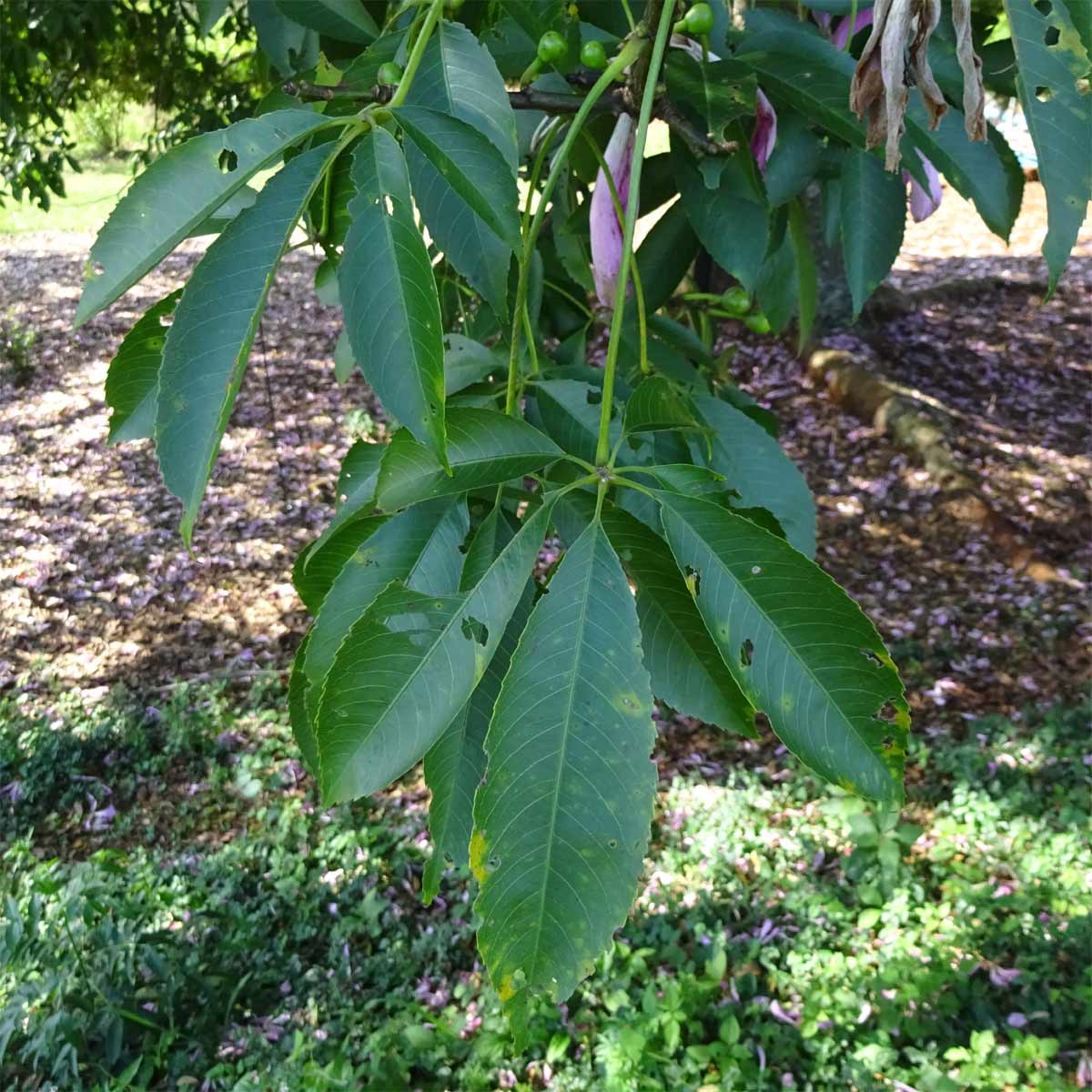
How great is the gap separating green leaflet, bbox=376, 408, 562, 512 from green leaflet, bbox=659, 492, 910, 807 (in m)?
0.11

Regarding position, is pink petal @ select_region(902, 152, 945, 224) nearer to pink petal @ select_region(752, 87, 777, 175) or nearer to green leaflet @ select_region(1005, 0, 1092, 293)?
pink petal @ select_region(752, 87, 777, 175)

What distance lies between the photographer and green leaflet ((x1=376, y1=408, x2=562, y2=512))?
50 cm

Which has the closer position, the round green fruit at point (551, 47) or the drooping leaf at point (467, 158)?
the drooping leaf at point (467, 158)

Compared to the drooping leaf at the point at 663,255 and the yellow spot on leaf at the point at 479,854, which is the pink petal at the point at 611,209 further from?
the yellow spot on leaf at the point at 479,854

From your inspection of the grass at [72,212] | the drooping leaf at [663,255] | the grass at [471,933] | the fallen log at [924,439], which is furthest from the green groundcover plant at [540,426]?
the grass at [72,212]

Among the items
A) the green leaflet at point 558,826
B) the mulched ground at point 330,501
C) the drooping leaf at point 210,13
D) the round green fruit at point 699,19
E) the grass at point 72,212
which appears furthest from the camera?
the grass at point 72,212

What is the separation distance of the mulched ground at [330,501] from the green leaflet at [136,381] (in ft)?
4.88

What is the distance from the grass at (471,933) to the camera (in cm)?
172

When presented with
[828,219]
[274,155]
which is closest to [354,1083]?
[828,219]

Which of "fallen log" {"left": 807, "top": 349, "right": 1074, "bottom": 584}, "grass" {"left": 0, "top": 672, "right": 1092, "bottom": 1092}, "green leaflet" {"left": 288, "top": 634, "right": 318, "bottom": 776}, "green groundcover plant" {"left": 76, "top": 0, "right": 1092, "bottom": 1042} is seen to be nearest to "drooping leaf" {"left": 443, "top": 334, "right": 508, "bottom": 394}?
"green groundcover plant" {"left": 76, "top": 0, "right": 1092, "bottom": 1042}

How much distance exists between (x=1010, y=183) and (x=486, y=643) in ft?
1.79

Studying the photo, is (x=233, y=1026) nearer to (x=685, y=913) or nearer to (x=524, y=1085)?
(x=524, y=1085)

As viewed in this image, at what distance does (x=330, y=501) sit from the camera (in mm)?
3734

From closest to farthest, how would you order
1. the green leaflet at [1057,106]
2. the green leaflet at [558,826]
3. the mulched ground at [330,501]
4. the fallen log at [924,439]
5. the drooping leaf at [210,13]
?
1. the green leaflet at [558,826]
2. the green leaflet at [1057,106]
3. the drooping leaf at [210,13]
4. the mulched ground at [330,501]
5. the fallen log at [924,439]
